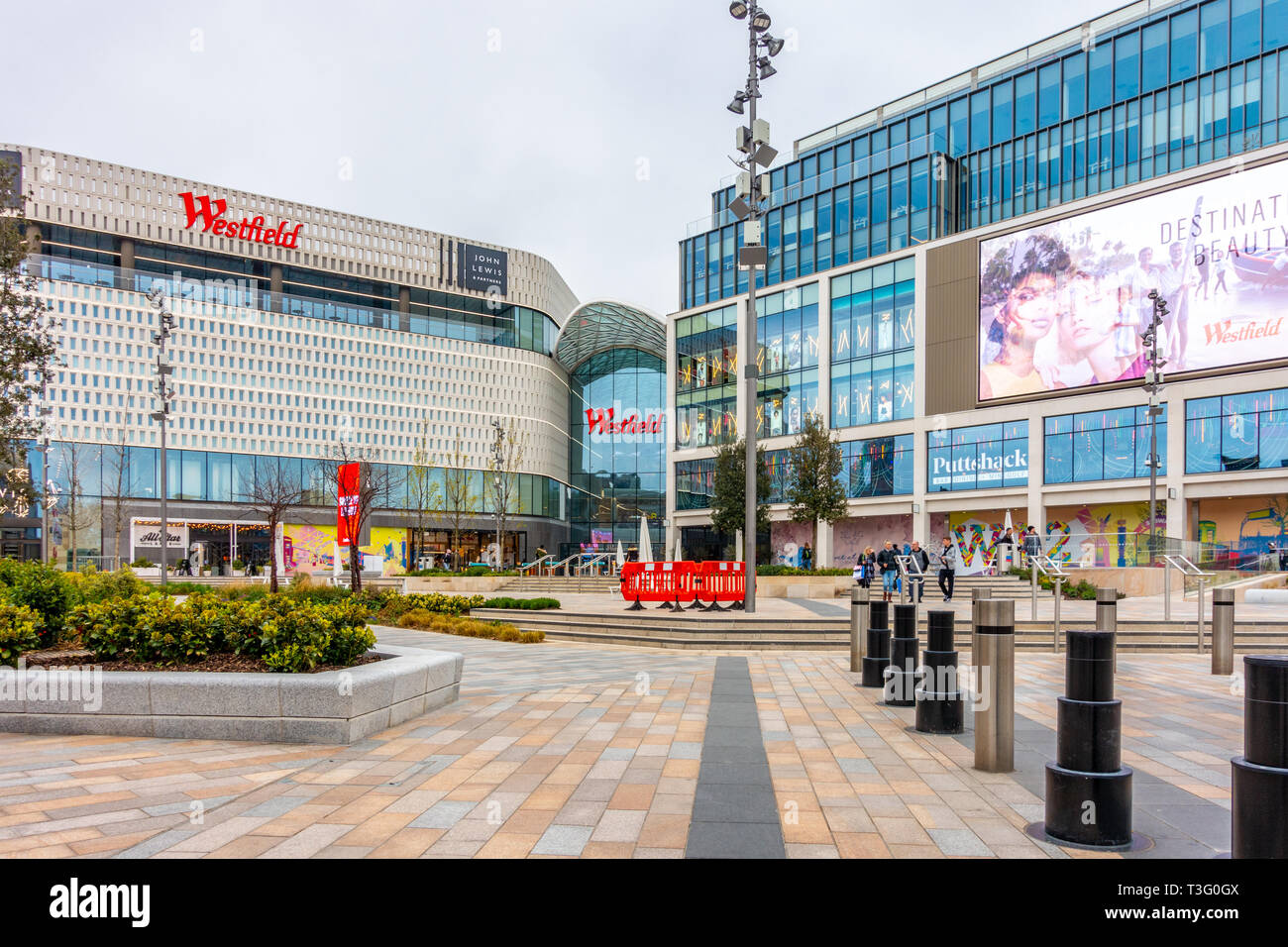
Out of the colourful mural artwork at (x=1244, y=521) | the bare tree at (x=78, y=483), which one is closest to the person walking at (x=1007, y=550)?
the colourful mural artwork at (x=1244, y=521)

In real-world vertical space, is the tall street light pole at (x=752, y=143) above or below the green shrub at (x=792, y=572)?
above

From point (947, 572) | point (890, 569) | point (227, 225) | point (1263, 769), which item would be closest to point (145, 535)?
point (227, 225)

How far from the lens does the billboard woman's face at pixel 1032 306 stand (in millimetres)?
41094

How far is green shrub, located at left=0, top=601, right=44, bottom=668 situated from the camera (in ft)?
26.8

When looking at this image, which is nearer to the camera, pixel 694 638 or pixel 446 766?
pixel 446 766

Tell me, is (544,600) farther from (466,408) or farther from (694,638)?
(466,408)

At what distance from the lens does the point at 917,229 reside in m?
47.9

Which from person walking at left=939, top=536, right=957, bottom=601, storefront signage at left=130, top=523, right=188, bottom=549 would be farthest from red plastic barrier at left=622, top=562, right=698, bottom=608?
storefront signage at left=130, top=523, right=188, bottom=549

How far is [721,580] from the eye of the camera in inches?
829

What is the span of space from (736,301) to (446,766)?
51558 millimetres

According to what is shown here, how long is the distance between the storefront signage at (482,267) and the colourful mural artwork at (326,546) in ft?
82.0

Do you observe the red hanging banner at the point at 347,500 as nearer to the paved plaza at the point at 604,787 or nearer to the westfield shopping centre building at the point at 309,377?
the paved plaza at the point at 604,787
